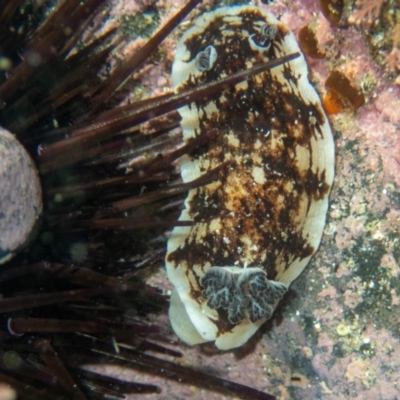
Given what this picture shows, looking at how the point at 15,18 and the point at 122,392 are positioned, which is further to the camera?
the point at 122,392

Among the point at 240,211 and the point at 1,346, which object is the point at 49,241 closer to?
the point at 1,346

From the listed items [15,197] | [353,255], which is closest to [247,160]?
[353,255]


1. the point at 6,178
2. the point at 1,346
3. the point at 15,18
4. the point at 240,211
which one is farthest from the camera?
the point at 240,211

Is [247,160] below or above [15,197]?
below

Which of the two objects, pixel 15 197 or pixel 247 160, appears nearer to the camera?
pixel 15 197

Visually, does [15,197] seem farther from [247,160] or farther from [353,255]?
[353,255]

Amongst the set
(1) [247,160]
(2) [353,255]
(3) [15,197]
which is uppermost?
(3) [15,197]

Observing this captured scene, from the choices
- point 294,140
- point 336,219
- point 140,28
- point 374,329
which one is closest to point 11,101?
point 140,28

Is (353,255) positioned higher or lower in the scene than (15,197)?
lower
